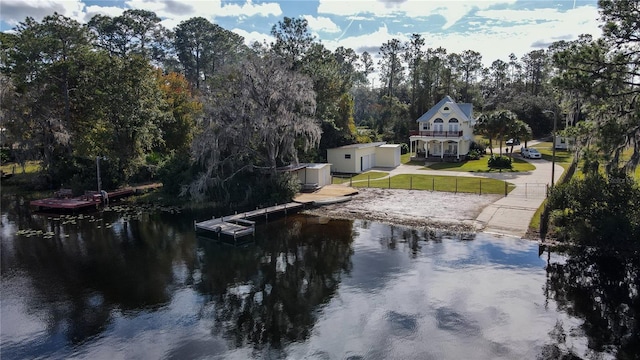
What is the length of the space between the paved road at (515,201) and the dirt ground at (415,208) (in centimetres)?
80

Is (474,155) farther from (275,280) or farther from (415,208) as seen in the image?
(275,280)

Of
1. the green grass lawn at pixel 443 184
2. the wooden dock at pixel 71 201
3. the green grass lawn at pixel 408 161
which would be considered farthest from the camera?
the green grass lawn at pixel 408 161

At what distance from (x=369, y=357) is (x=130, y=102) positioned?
35.2 meters

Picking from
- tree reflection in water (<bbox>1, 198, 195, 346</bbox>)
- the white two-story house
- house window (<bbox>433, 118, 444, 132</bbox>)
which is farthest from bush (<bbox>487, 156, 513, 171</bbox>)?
tree reflection in water (<bbox>1, 198, 195, 346</bbox>)

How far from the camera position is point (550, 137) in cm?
7325

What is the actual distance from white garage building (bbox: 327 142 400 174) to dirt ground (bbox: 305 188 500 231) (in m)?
9.84

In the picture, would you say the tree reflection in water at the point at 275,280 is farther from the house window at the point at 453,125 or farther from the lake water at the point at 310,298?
the house window at the point at 453,125

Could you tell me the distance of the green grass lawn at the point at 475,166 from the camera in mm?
44850

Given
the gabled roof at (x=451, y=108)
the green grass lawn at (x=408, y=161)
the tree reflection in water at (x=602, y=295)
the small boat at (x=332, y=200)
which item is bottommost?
the tree reflection in water at (x=602, y=295)

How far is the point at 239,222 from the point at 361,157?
69.7ft

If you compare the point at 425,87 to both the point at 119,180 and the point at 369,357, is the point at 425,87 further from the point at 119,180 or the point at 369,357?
the point at 369,357

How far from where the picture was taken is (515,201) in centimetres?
3077

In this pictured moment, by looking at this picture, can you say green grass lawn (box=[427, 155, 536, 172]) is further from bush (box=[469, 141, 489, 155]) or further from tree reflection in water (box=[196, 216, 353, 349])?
tree reflection in water (box=[196, 216, 353, 349])

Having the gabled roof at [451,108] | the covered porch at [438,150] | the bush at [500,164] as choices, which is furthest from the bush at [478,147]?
the bush at [500,164]
